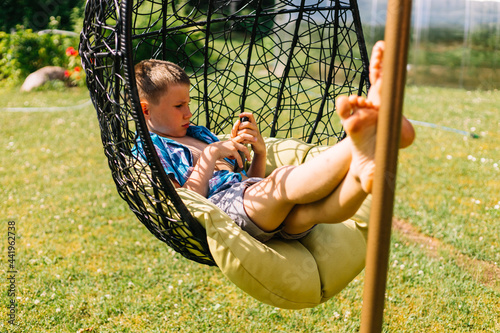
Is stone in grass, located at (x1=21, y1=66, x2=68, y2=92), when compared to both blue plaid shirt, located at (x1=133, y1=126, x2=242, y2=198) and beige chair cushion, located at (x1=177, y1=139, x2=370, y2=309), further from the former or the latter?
beige chair cushion, located at (x1=177, y1=139, x2=370, y2=309)

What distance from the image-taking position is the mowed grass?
248 cm

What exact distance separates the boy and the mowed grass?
32.4 inches

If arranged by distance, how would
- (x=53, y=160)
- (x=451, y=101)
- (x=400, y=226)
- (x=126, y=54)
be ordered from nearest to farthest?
(x=126, y=54) < (x=400, y=226) < (x=53, y=160) < (x=451, y=101)

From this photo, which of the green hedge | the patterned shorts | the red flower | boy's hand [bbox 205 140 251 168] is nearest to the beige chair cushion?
the patterned shorts

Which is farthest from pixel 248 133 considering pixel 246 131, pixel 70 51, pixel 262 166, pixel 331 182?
pixel 70 51

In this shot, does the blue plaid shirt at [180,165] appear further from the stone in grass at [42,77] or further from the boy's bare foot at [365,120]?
the stone in grass at [42,77]

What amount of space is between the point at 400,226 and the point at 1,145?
410 centimetres

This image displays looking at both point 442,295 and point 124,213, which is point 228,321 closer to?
point 442,295

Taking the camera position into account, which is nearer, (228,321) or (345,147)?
(345,147)

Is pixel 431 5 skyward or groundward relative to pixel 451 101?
skyward

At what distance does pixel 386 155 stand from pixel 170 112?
4.11ft

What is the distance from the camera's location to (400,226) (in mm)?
3414

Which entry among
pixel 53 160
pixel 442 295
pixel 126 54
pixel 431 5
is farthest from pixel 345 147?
pixel 431 5

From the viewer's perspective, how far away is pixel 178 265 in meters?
3.01
